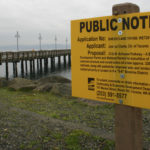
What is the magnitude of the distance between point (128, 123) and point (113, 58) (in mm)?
786

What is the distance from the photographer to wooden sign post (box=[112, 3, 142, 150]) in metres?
2.60

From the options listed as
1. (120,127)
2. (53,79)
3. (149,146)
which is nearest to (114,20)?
(120,127)

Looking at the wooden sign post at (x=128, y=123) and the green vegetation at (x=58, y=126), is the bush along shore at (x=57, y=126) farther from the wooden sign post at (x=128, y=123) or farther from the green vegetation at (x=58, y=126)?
the wooden sign post at (x=128, y=123)

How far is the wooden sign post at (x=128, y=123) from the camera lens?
2.60m

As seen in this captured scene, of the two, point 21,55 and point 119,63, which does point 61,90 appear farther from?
point 21,55

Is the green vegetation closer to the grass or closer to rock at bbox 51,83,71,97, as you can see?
the grass

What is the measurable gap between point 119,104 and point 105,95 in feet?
0.69

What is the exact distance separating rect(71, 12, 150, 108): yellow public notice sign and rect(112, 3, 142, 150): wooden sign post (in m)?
0.08

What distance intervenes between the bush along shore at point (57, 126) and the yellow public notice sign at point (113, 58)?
200cm

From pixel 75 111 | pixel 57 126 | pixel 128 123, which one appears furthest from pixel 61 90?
pixel 128 123

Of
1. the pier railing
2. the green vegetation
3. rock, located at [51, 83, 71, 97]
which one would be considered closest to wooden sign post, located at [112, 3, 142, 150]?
the green vegetation

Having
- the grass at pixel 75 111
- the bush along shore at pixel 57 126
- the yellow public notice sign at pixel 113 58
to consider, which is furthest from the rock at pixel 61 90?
the yellow public notice sign at pixel 113 58

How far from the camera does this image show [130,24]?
8.21 ft

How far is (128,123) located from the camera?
2.68m
